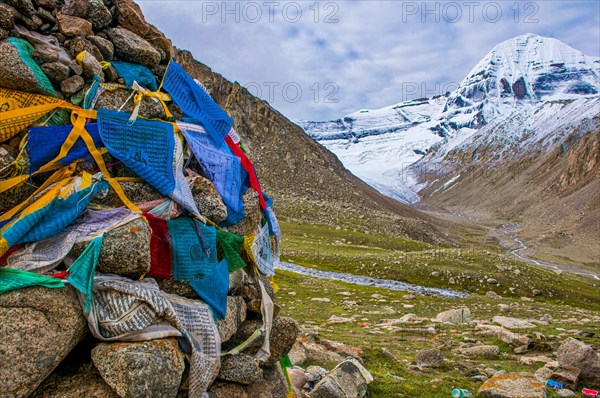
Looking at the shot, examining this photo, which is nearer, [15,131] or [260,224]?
[15,131]

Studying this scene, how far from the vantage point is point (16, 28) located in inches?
259

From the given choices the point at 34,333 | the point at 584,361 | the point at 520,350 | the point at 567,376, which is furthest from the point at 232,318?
the point at 520,350

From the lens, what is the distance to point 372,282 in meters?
47.2

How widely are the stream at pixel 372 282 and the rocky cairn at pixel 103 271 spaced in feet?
122

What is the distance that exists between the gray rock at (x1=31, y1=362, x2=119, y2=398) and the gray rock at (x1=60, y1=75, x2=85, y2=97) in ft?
13.0

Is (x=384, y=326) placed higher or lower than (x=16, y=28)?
lower

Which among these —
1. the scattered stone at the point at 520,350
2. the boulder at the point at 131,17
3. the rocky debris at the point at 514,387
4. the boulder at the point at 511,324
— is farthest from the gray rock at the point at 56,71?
the boulder at the point at 511,324

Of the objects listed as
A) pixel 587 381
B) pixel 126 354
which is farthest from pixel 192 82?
pixel 587 381

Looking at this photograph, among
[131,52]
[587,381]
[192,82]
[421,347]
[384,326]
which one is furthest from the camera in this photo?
[384,326]

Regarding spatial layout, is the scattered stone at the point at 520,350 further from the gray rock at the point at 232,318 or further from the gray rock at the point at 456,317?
the gray rock at the point at 232,318

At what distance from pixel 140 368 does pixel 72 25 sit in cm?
537

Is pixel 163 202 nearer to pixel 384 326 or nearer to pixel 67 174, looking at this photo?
pixel 67 174

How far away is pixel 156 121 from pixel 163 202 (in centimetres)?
143

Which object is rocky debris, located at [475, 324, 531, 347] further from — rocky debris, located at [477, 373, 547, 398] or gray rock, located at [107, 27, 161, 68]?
gray rock, located at [107, 27, 161, 68]
